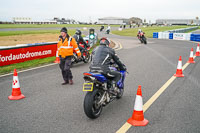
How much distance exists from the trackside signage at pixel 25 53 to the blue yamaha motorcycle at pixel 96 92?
7.42 m

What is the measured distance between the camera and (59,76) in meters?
9.06

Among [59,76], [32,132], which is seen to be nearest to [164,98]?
[32,132]

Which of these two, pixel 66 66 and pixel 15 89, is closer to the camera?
pixel 15 89

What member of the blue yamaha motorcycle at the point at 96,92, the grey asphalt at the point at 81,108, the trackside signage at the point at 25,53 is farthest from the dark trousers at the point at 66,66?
the trackside signage at the point at 25,53

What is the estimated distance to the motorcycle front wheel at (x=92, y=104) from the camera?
469 cm

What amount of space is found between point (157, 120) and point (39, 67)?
295 inches

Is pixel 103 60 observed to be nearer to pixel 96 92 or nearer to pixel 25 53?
pixel 96 92

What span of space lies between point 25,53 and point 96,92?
8388mm

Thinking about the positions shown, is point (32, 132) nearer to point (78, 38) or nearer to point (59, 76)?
point (59, 76)

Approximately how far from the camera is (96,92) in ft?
15.9

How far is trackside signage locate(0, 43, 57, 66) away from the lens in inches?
428

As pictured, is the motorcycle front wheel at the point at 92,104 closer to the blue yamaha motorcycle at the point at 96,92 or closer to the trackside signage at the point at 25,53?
the blue yamaha motorcycle at the point at 96,92

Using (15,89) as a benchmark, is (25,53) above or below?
above

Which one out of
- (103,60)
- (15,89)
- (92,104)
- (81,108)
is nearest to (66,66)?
(15,89)
